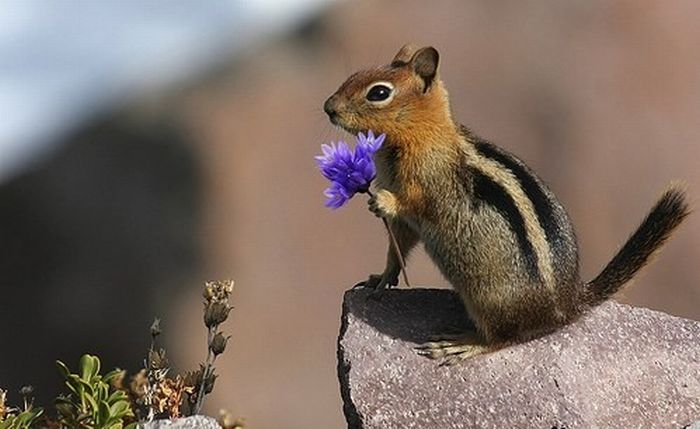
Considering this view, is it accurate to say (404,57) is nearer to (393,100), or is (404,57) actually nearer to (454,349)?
(393,100)

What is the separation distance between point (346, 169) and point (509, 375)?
67 centimetres

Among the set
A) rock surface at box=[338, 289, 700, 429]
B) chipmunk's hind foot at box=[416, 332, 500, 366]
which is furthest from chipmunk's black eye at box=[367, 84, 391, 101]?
chipmunk's hind foot at box=[416, 332, 500, 366]

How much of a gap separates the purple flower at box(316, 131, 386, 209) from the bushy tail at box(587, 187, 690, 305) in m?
0.85

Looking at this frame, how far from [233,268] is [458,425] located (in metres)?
2.78

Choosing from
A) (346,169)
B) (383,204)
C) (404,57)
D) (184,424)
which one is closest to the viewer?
(184,424)

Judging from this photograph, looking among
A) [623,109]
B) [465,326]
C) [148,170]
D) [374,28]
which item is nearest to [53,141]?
[148,170]

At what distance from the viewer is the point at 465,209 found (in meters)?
3.51

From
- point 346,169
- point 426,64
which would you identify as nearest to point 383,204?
point 346,169

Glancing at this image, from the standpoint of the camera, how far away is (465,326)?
144 inches

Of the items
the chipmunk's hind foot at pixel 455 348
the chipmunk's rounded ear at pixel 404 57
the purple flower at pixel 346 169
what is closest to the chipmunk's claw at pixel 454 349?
the chipmunk's hind foot at pixel 455 348

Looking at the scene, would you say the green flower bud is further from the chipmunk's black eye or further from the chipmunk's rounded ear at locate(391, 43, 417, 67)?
the chipmunk's rounded ear at locate(391, 43, 417, 67)

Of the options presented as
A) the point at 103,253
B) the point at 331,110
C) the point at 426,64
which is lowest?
the point at 331,110

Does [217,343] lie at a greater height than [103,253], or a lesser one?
lesser

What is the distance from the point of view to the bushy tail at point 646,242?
3855 millimetres
